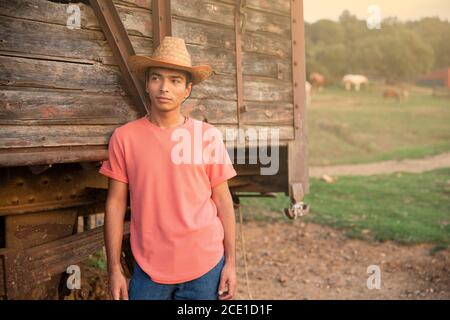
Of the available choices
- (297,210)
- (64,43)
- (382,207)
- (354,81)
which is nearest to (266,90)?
(297,210)

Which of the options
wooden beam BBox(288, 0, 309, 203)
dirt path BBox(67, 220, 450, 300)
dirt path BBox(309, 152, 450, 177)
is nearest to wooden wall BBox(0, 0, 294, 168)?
wooden beam BBox(288, 0, 309, 203)

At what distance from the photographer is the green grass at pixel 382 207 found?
1011cm

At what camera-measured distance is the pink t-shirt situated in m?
2.59

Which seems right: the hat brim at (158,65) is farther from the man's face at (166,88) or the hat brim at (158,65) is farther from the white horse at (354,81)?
the white horse at (354,81)

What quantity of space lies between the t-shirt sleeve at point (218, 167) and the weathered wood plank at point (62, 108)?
1230 millimetres

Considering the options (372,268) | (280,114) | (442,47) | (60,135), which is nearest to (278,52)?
(280,114)

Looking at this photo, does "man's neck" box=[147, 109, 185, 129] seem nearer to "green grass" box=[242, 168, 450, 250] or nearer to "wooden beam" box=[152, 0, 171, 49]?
"wooden beam" box=[152, 0, 171, 49]

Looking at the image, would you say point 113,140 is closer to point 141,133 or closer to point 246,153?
point 141,133

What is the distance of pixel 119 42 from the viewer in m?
3.71

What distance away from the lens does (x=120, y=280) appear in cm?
267

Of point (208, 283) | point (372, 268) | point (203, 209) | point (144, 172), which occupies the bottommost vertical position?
point (372, 268)

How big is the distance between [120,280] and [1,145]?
111cm

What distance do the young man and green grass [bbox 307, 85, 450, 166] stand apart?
16.8m

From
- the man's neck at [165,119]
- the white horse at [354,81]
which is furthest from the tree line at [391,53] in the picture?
the man's neck at [165,119]
